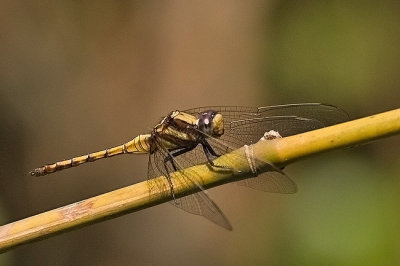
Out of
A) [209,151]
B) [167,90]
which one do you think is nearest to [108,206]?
[209,151]

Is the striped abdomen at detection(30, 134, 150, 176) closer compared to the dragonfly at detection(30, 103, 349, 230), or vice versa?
the dragonfly at detection(30, 103, 349, 230)

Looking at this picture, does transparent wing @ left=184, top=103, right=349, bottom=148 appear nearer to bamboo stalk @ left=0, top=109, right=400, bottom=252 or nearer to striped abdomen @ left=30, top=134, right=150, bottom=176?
striped abdomen @ left=30, top=134, right=150, bottom=176

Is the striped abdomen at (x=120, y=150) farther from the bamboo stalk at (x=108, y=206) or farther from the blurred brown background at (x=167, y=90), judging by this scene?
the blurred brown background at (x=167, y=90)

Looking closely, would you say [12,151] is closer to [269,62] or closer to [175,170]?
[269,62]

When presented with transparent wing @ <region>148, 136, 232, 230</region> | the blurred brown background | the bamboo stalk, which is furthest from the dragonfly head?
the blurred brown background

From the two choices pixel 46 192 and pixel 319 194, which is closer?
pixel 319 194

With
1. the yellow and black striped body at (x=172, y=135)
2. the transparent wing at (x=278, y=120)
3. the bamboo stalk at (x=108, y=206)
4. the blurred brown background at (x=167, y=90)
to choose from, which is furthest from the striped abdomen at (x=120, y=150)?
the blurred brown background at (x=167, y=90)

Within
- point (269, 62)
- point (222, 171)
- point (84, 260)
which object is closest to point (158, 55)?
point (269, 62)
